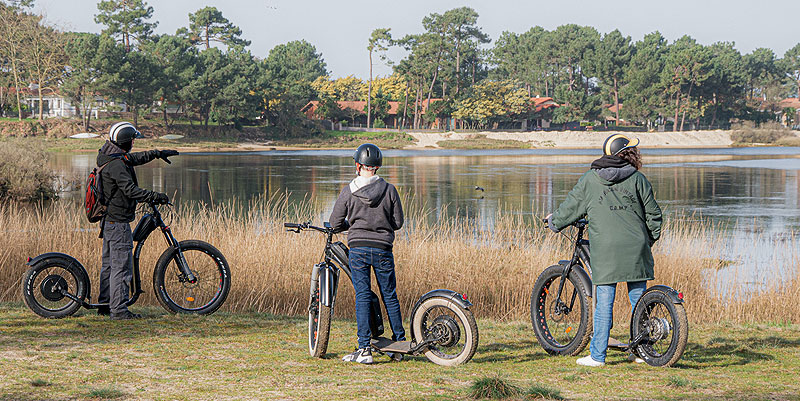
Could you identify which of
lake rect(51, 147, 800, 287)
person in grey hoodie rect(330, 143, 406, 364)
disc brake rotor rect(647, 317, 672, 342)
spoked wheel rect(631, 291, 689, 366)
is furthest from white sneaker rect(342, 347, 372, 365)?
lake rect(51, 147, 800, 287)

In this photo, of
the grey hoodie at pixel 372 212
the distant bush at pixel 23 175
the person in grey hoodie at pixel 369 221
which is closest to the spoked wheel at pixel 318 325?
the person in grey hoodie at pixel 369 221

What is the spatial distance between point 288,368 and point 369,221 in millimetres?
1365

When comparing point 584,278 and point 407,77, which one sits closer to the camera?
point 584,278

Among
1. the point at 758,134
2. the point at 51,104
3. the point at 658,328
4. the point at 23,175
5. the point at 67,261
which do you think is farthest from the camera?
the point at 758,134

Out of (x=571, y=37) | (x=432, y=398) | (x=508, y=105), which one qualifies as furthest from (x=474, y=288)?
(x=571, y=37)

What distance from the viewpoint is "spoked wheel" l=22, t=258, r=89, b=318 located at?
8273 millimetres

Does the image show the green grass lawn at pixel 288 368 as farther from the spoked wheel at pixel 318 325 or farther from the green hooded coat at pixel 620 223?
the green hooded coat at pixel 620 223

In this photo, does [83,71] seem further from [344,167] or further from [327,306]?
[327,306]

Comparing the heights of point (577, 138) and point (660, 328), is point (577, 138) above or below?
above

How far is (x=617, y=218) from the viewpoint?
20.7 ft

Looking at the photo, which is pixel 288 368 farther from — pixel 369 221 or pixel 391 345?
pixel 369 221

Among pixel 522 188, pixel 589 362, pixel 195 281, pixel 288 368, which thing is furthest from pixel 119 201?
pixel 522 188

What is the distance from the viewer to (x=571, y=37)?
5458 inches

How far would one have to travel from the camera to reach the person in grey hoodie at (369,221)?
6.35 metres
